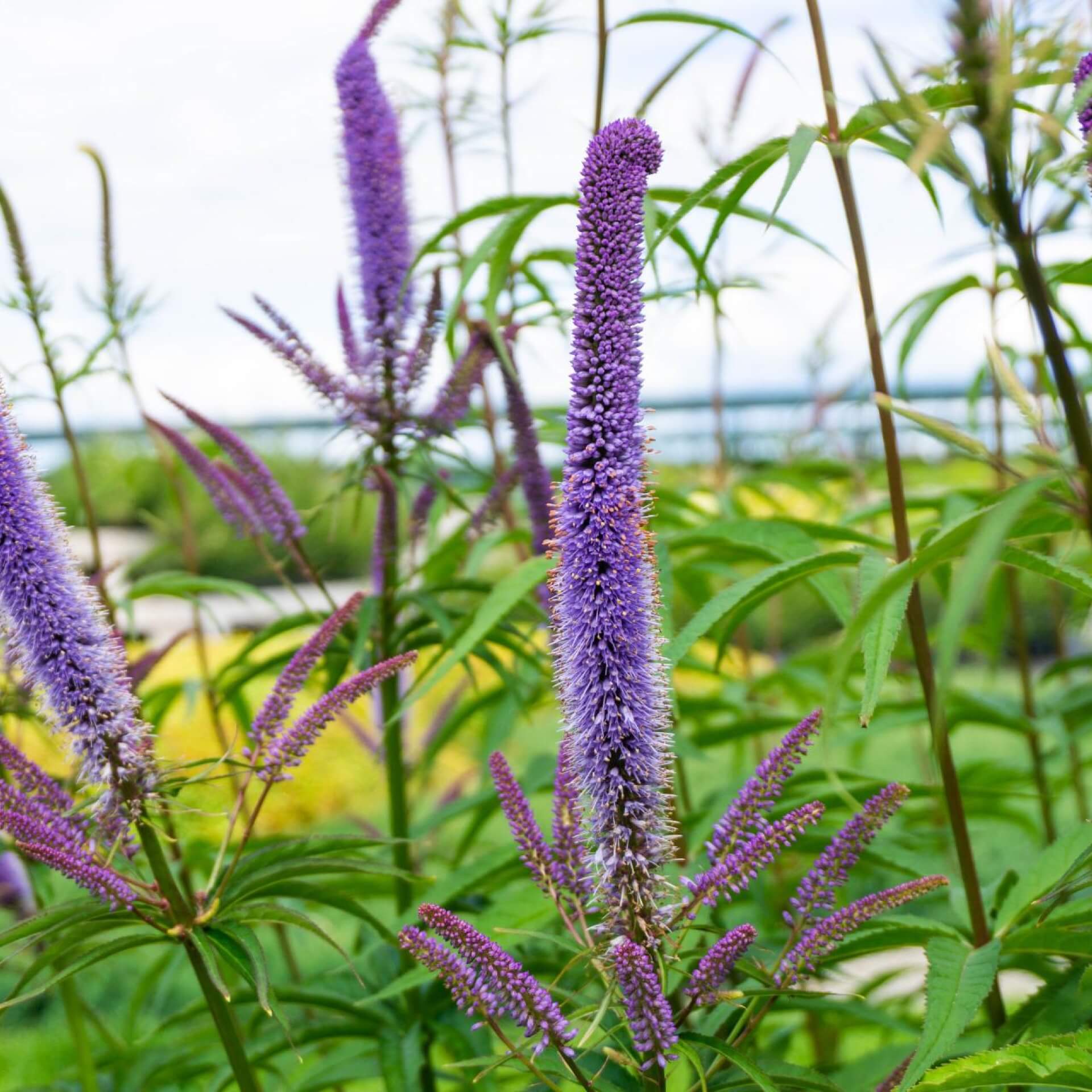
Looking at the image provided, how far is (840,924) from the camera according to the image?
4.45 feet

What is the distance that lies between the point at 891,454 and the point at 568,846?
0.73 m

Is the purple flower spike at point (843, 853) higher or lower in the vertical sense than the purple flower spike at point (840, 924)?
higher

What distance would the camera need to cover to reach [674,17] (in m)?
1.83

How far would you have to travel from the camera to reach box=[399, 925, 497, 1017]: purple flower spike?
1242 mm

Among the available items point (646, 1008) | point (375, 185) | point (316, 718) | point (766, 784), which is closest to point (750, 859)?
point (766, 784)

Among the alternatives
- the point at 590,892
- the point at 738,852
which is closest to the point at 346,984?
the point at 590,892

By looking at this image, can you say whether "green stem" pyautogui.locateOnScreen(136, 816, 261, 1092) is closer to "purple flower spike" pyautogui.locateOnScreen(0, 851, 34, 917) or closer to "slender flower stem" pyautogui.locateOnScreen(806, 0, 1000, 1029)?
"slender flower stem" pyautogui.locateOnScreen(806, 0, 1000, 1029)

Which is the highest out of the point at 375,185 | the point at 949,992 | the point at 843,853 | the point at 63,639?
the point at 375,185

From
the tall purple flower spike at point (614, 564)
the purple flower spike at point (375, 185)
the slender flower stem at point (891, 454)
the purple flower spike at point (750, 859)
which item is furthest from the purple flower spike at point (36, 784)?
the slender flower stem at point (891, 454)

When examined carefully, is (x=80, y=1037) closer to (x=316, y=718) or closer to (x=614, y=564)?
(x=316, y=718)

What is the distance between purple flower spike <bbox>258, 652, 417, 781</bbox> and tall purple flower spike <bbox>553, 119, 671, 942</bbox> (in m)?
0.24

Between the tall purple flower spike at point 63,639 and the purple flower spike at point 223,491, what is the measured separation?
1.82 ft

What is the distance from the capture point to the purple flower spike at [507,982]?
1.23m

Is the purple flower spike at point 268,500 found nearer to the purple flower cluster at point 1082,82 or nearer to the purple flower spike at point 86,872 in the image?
the purple flower spike at point 86,872
